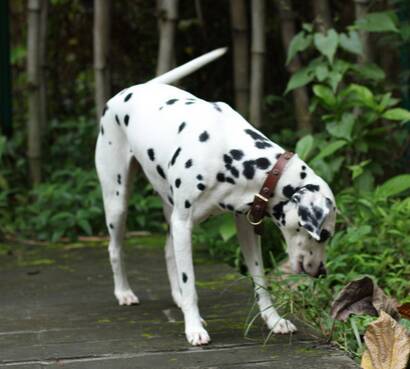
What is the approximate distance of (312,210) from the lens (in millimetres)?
3533

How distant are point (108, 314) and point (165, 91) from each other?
1.09 m

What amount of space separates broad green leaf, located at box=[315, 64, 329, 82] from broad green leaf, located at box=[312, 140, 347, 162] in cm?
41

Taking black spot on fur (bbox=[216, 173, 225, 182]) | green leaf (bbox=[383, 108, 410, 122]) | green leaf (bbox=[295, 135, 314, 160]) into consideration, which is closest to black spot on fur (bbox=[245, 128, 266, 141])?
black spot on fur (bbox=[216, 173, 225, 182])

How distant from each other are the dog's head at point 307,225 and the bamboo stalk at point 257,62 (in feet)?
10.0

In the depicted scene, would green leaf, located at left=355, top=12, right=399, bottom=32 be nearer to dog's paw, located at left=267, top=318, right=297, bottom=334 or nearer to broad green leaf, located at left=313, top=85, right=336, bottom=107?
broad green leaf, located at left=313, top=85, right=336, bottom=107

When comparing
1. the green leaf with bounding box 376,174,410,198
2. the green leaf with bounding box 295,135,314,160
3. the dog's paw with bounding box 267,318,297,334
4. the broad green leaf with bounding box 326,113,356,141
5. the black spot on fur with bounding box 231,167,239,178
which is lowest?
the dog's paw with bounding box 267,318,297,334

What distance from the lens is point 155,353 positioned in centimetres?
360

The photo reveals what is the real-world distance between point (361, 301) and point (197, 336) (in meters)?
0.75

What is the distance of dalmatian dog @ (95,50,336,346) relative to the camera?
364 cm

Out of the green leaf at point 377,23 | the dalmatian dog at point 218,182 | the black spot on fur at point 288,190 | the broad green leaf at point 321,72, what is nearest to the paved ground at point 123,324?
the dalmatian dog at point 218,182

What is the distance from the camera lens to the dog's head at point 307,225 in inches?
139

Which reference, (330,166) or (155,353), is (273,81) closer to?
(330,166)

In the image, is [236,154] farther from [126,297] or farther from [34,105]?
[34,105]

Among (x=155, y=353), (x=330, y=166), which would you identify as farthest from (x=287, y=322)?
(x=330, y=166)
